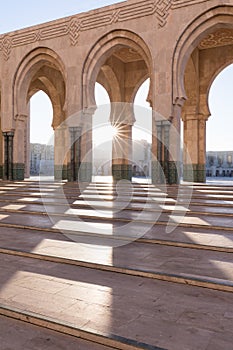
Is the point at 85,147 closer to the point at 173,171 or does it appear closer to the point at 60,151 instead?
the point at 173,171

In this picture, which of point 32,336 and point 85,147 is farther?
point 85,147

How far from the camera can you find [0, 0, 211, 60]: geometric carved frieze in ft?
32.6

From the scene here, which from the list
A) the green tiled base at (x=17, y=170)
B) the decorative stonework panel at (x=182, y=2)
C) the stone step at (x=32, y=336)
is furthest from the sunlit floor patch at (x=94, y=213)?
the green tiled base at (x=17, y=170)

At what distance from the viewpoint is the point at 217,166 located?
37.2m

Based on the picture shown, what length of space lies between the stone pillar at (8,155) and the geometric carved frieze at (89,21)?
3173mm

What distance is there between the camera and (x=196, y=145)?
Result: 43.4ft

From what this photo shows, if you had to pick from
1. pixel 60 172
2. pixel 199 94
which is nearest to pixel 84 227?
pixel 199 94

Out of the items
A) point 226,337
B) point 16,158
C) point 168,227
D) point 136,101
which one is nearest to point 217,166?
point 136,101

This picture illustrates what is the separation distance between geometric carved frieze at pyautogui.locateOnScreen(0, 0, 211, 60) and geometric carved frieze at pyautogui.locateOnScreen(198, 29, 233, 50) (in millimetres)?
2785

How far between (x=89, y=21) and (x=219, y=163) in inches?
1174

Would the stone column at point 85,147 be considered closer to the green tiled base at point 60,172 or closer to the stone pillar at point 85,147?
the stone pillar at point 85,147

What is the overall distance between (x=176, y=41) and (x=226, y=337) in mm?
9711

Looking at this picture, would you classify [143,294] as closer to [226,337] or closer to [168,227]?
[226,337]

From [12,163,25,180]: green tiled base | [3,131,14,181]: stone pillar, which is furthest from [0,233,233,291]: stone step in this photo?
[3,131,14,181]: stone pillar
